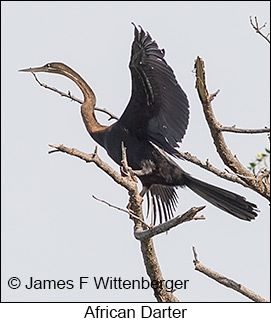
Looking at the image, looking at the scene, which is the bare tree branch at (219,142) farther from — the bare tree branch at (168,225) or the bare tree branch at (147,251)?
the bare tree branch at (168,225)

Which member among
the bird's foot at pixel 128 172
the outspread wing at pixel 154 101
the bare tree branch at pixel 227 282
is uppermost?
the outspread wing at pixel 154 101

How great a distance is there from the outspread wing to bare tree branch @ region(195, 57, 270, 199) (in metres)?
0.40

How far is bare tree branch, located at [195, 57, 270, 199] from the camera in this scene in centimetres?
459

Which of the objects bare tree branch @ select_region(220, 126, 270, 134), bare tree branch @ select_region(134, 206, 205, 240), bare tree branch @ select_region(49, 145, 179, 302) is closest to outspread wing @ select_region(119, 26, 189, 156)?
bare tree branch @ select_region(220, 126, 270, 134)

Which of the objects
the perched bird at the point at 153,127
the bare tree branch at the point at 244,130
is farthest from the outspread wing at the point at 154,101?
the bare tree branch at the point at 244,130

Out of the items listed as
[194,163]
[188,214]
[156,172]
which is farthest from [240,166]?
[188,214]

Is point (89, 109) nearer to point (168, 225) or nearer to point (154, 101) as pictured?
point (154, 101)

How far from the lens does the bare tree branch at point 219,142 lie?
459 cm

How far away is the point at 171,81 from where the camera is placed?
5.25m

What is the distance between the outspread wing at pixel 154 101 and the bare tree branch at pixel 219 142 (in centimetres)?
40

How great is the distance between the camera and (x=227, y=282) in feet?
15.0

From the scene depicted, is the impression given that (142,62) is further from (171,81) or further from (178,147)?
(178,147)

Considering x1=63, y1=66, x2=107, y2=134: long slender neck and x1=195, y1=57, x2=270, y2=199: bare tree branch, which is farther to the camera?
x1=63, y1=66, x2=107, y2=134: long slender neck

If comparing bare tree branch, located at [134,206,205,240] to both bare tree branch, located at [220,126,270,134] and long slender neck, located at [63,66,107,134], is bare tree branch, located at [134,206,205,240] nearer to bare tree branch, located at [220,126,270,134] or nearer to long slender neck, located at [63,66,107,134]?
bare tree branch, located at [220,126,270,134]
